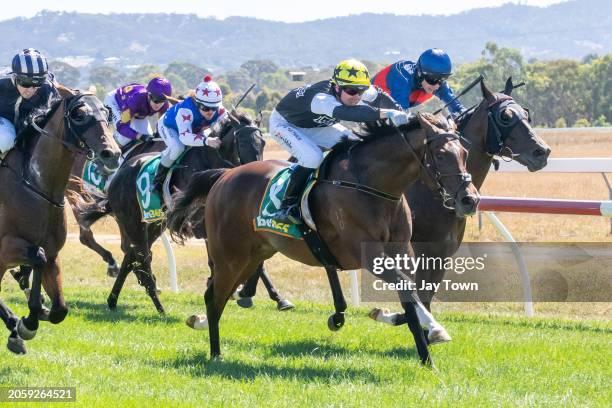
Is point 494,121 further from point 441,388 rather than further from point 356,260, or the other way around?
point 441,388

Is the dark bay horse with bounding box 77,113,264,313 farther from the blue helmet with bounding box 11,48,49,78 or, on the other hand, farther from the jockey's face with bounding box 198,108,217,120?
the blue helmet with bounding box 11,48,49,78

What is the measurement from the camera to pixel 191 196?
24.2 feet

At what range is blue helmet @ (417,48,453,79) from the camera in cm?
761

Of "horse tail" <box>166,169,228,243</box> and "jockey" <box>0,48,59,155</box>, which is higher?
"jockey" <box>0,48,59,155</box>

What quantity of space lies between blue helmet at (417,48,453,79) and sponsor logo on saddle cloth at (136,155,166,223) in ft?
8.82

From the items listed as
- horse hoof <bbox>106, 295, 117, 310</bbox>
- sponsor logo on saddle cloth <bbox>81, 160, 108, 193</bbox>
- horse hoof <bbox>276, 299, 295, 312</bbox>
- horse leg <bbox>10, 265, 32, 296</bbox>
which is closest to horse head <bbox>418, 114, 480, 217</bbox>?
horse hoof <bbox>276, 299, 295, 312</bbox>

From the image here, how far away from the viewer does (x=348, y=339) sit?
708cm

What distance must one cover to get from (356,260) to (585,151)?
29194mm

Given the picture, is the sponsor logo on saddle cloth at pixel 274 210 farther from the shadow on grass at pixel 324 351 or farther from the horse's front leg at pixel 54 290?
the horse's front leg at pixel 54 290

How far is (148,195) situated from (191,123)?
757 mm

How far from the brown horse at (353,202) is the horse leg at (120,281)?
2452 mm

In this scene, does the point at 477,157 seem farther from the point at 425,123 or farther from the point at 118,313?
the point at 118,313

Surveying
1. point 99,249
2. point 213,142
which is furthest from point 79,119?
point 99,249

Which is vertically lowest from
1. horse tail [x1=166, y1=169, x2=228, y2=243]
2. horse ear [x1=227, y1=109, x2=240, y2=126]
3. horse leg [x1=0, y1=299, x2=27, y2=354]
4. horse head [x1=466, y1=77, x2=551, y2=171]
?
horse leg [x1=0, y1=299, x2=27, y2=354]
